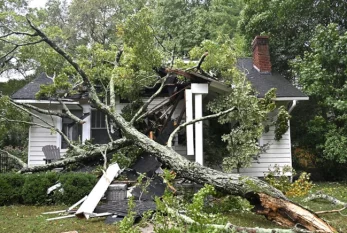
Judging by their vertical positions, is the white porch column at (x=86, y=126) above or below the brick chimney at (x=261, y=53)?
below

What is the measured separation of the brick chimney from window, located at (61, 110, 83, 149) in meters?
7.26

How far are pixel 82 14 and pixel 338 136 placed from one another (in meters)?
22.0

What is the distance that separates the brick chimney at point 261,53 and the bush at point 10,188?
9577mm

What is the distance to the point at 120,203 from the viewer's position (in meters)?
6.46

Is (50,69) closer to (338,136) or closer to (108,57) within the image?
(108,57)

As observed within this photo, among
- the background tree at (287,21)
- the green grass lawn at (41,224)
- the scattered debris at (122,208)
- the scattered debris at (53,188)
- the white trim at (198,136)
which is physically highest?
the background tree at (287,21)

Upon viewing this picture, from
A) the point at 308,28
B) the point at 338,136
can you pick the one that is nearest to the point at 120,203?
the point at 338,136

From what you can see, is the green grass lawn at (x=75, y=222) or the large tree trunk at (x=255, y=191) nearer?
the large tree trunk at (x=255, y=191)

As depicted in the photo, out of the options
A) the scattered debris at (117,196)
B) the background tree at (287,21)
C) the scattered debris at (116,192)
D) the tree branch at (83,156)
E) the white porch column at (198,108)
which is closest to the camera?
the scattered debris at (117,196)

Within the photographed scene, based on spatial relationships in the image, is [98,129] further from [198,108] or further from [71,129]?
[198,108]

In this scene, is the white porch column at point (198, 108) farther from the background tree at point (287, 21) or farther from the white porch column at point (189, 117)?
the background tree at point (287, 21)

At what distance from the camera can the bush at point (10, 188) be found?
759 centimetres

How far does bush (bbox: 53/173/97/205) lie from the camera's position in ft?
24.4

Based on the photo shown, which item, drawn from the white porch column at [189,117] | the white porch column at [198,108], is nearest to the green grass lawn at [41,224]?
the white porch column at [189,117]
